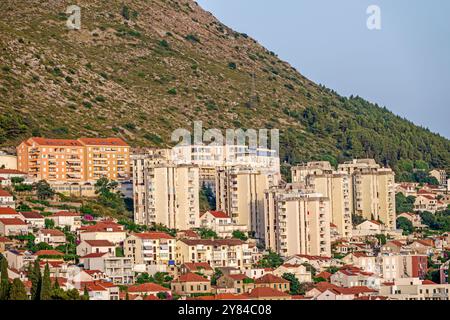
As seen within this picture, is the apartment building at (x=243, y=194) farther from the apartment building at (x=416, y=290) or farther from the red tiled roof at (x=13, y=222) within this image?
the apartment building at (x=416, y=290)

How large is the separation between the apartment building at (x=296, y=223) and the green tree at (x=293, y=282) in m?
6.58

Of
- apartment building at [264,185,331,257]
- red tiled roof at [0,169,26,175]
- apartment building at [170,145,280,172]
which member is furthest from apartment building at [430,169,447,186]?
red tiled roof at [0,169,26,175]

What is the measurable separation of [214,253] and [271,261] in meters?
2.81

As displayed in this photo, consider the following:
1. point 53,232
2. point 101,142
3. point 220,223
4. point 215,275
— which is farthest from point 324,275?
point 101,142

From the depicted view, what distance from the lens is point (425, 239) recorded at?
5912cm

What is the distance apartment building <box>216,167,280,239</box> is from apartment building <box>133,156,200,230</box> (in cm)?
228

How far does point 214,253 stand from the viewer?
163 feet

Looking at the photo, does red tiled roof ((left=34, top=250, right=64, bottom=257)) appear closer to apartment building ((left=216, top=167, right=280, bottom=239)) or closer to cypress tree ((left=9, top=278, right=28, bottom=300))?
apartment building ((left=216, top=167, right=280, bottom=239))

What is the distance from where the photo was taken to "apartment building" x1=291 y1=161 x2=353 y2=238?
2345 inches

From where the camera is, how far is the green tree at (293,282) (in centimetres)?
4482

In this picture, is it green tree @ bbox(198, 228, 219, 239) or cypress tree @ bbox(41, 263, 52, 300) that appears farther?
green tree @ bbox(198, 228, 219, 239)

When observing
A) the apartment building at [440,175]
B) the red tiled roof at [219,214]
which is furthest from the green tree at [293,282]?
the apartment building at [440,175]
